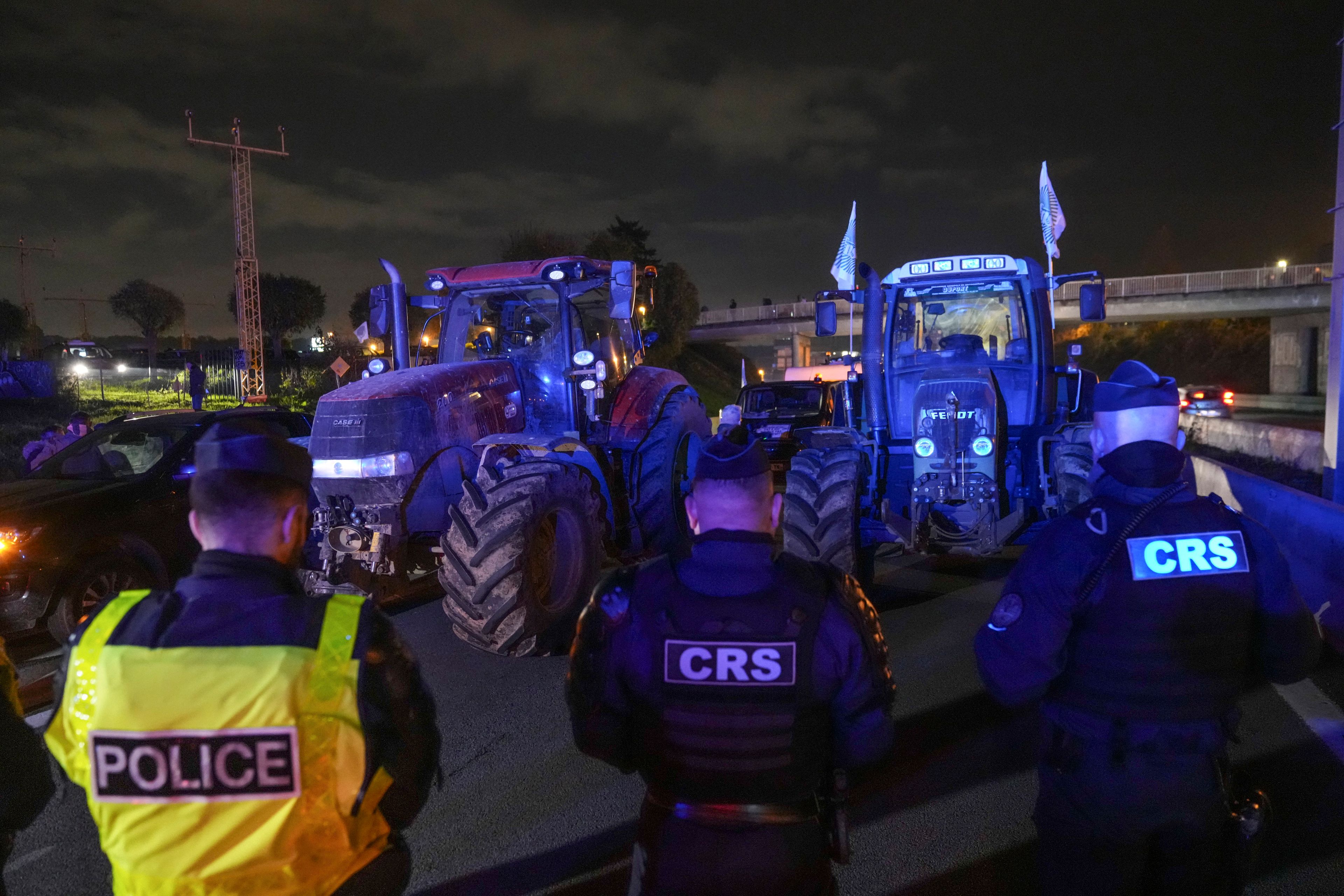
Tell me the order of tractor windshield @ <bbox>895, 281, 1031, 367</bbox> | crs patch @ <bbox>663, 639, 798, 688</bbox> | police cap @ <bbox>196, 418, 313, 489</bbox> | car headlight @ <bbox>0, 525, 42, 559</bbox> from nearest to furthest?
police cap @ <bbox>196, 418, 313, 489</bbox> < crs patch @ <bbox>663, 639, 798, 688</bbox> < car headlight @ <bbox>0, 525, 42, 559</bbox> < tractor windshield @ <bbox>895, 281, 1031, 367</bbox>

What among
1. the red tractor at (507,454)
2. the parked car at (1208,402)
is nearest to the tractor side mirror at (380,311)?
the red tractor at (507,454)

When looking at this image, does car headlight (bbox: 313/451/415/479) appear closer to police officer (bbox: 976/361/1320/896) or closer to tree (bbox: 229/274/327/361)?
police officer (bbox: 976/361/1320/896)

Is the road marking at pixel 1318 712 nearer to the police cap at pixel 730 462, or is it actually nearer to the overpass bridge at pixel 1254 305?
the police cap at pixel 730 462

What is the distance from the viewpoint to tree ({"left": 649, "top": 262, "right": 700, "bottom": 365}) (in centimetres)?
4303

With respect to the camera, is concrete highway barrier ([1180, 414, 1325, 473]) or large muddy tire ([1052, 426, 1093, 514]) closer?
large muddy tire ([1052, 426, 1093, 514])

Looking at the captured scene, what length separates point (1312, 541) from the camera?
19.4 ft

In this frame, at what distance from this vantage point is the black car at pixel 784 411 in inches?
562

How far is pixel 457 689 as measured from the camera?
5.38m

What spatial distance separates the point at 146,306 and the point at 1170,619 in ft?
171

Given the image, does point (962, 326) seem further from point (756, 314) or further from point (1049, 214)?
point (756, 314)

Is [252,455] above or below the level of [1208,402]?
above

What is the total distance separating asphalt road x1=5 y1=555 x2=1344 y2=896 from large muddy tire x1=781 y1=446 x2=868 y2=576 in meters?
0.96

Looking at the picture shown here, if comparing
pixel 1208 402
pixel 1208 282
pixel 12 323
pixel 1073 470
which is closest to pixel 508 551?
pixel 1073 470

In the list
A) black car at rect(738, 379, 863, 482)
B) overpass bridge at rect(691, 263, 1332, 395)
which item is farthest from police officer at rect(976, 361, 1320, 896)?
overpass bridge at rect(691, 263, 1332, 395)
